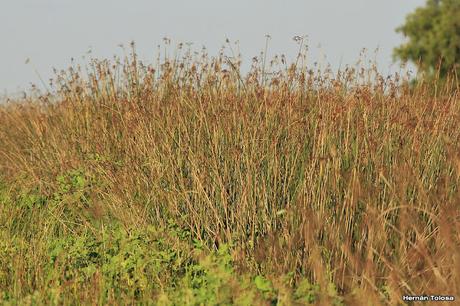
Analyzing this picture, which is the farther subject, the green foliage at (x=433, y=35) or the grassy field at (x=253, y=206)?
the green foliage at (x=433, y=35)

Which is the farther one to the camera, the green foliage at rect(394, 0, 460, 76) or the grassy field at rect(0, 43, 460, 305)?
the green foliage at rect(394, 0, 460, 76)

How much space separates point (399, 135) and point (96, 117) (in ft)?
10.7

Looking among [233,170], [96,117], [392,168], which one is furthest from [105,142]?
[392,168]

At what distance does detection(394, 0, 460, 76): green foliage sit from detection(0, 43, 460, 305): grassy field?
Result: 53.3ft

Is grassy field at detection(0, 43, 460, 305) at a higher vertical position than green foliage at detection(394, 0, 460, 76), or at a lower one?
lower

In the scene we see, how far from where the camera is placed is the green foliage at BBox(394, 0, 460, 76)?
21.4m

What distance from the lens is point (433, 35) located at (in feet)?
73.0

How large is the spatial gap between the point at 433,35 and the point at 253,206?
19442mm

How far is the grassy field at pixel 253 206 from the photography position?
3637 mm

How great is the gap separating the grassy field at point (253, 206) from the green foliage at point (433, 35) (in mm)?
16250

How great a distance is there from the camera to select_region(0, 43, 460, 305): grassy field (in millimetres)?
3637

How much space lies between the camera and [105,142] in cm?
645

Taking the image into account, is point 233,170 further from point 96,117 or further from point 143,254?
point 96,117

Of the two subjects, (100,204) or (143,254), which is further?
(100,204)
